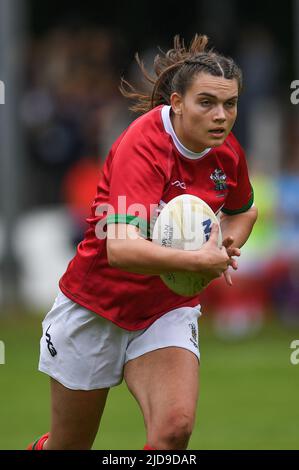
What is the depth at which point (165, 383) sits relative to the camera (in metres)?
5.46

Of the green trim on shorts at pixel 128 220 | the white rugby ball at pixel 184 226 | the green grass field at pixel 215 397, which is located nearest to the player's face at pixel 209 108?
the white rugby ball at pixel 184 226

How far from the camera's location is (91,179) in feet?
47.4

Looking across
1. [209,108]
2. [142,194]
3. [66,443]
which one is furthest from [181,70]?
[66,443]

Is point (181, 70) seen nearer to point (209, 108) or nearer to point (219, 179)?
point (209, 108)

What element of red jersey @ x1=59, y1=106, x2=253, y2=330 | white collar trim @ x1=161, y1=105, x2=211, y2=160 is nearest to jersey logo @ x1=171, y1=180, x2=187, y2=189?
red jersey @ x1=59, y1=106, x2=253, y2=330

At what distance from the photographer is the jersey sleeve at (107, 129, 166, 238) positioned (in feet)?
17.2

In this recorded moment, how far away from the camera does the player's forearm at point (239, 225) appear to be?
6.03 m

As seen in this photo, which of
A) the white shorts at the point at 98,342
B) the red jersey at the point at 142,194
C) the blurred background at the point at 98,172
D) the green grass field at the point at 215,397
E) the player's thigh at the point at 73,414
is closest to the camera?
the red jersey at the point at 142,194

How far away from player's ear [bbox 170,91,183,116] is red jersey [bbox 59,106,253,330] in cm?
7

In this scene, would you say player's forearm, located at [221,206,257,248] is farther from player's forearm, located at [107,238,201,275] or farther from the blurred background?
Answer: the blurred background

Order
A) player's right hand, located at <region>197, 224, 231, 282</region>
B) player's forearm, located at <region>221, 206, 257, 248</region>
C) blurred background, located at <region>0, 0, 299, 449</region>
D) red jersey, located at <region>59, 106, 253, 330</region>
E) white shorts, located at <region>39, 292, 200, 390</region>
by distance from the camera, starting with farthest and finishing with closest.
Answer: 1. blurred background, located at <region>0, 0, 299, 449</region>
2. player's forearm, located at <region>221, 206, 257, 248</region>
3. white shorts, located at <region>39, 292, 200, 390</region>
4. red jersey, located at <region>59, 106, 253, 330</region>
5. player's right hand, located at <region>197, 224, 231, 282</region>

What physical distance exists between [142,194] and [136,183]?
56 millimetres

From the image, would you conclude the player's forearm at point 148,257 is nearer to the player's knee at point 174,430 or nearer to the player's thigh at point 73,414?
the player's knee at point 174,430

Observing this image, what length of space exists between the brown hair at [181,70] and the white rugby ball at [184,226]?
1.71ft
